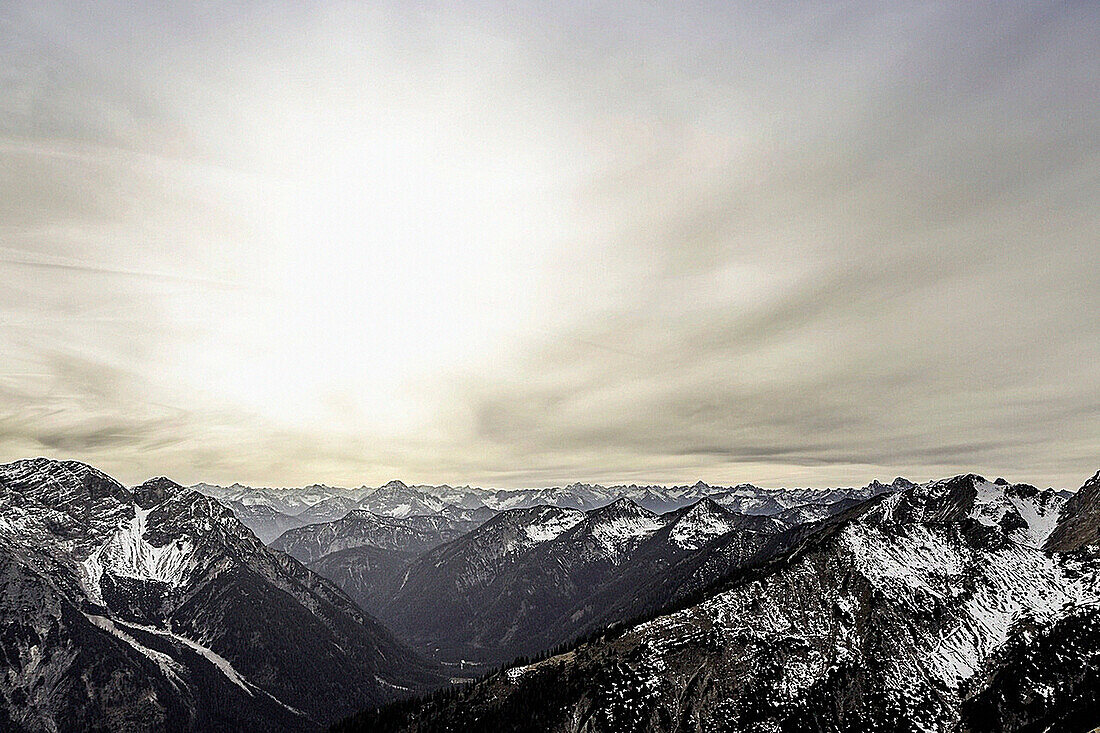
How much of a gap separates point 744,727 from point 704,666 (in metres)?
19.1

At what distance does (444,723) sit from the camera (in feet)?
607

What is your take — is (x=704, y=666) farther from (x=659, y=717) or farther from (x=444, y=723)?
(x=444, y=723)

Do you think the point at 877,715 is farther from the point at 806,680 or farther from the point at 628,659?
the point at 628,659

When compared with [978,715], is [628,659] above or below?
above

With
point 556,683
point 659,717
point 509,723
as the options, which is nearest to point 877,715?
point 659,717

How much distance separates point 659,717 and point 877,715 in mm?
70195

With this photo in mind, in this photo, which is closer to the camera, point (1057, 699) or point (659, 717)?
point (659, 717)

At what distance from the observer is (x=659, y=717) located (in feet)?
575

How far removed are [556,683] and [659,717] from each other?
111ft

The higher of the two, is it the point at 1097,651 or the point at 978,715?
the point at 1097,651

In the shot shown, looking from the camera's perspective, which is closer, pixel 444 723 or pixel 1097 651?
pixel 444 723

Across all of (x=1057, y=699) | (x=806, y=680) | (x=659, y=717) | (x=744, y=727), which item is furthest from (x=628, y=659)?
(x=1057, y=699)

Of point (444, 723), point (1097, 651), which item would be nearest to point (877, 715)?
point (1097, 651)

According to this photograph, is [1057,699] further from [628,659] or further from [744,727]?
[628,659]
